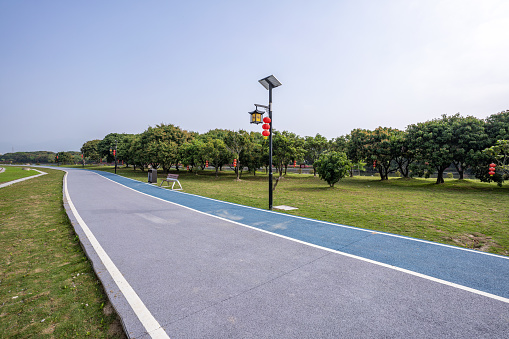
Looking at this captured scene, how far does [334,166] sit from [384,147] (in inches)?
450

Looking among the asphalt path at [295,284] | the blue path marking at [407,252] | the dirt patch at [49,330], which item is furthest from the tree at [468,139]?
the dirt patch at [49,330]

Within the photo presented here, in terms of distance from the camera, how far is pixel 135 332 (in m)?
2.56

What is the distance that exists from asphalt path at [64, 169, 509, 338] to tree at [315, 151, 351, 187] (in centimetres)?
1297

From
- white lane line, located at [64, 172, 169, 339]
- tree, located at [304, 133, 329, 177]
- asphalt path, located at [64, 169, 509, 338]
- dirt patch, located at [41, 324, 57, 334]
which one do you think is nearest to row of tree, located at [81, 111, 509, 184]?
tree, located at [304, 133, 329, 177]

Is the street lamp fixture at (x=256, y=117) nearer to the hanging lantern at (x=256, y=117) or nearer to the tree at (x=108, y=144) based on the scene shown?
the hanging lantern at (x=256, y=117)

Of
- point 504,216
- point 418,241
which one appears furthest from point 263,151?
point 418,241

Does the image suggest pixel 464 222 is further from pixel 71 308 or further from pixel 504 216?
pixel 71 308

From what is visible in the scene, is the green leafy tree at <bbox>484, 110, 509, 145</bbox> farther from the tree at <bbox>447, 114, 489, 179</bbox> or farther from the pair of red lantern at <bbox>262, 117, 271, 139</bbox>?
the pair of red lantern at <bbox>262, 117, 271, 139</bbox>

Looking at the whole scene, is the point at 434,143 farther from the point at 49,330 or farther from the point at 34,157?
the point at 34,157

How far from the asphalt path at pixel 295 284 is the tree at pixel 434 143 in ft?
63.3

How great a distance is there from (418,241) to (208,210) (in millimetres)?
6579

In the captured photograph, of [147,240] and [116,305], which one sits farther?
[147,240]

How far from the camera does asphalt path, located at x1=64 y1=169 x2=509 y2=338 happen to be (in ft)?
8.68

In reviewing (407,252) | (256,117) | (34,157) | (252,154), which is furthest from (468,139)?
(34,157)
